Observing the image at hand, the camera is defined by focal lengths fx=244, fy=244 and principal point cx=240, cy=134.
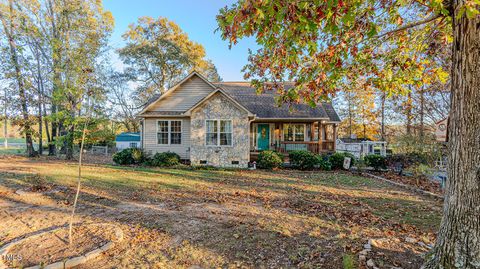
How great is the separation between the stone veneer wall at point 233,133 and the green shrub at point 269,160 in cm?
81

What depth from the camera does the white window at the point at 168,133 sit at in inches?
630

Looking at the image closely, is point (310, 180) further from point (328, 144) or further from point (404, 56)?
point (328, 144)

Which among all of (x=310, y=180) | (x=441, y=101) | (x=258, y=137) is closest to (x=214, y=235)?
(x=310, y=180)

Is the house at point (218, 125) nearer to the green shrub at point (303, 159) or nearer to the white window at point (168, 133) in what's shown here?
the white window at point (168, 133)

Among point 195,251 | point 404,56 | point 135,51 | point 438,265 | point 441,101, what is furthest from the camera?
point 135,51

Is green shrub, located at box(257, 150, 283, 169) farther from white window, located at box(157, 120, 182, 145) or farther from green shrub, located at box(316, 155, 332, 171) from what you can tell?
white window, located at box(157, 120, 182, 145)

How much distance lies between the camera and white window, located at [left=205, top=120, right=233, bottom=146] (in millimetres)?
14500

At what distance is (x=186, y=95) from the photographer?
16484 mm

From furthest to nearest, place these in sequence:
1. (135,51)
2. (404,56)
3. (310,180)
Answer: (135,51)
(310,180)
(404,56)

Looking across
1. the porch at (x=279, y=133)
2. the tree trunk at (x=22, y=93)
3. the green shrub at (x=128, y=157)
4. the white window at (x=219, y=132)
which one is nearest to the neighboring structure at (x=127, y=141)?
the tree trunk at (x=22, y=93)

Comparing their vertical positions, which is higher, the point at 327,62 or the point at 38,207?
the point at 327,62

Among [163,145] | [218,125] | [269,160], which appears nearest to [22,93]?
[163,145]

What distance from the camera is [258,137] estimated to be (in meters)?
18.1

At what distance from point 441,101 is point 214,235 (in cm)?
2034
